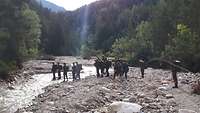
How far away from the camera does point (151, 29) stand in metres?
74.2

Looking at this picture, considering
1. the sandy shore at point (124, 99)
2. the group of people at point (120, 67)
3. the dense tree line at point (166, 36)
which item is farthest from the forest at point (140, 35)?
the sandy shore at point (124, 99)

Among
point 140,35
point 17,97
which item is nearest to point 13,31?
point 17,97

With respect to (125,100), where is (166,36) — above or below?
above

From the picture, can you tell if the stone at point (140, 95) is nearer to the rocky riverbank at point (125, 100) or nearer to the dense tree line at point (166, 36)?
the rocky riverbank at point (125, 100)

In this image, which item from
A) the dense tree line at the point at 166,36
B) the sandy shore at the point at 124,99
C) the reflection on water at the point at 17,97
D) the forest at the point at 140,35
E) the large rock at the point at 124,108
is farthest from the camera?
the dense tree line at the point at 166,36

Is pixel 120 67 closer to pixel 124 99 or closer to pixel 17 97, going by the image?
pixel 17 97

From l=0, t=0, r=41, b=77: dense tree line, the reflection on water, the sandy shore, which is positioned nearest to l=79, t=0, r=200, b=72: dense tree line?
l=0, t=0, r=41, b=77: dense tree line

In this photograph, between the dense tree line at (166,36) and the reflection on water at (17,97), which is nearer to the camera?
the reflection on water at (17,97)

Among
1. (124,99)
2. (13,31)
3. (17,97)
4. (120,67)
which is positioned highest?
(13,31)

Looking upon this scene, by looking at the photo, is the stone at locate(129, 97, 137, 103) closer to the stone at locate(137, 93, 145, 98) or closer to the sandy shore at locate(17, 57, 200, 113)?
the sandy shore at locate(17, 57, 200, 113)

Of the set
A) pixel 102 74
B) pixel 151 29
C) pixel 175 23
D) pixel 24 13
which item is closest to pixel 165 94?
pixel 102 74

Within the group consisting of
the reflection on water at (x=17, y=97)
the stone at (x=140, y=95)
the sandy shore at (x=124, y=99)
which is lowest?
the reflection on water at (x=17, y=97)

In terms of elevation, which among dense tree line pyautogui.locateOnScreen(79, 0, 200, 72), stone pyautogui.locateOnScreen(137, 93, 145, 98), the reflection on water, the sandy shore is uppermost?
dense tree line pyautogui.locateOnScreen(79, 0, 200, 72)

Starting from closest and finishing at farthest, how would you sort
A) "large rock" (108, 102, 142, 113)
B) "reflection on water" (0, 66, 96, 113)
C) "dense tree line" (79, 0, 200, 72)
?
1. "large rock" (108, 102, 142, 113)
2. "reflection on water" (0, 66, 96, 113)
3. "dense tree line" (79, 0, 200, 72)
